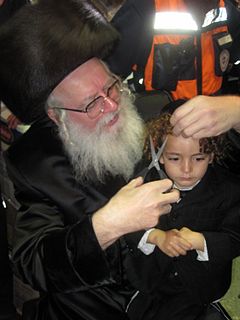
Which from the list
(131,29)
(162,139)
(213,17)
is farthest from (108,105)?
(213,17)

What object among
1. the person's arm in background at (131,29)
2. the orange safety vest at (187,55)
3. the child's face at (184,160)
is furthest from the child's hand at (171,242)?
the orange safety vest at (187,55)

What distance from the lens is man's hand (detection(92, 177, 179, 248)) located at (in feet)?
4.36

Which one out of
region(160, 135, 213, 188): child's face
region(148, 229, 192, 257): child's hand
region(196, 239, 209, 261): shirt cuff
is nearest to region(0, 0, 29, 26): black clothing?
region(160, 135, 213, 188): child's face

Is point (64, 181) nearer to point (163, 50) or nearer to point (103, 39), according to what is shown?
point (103, 39)

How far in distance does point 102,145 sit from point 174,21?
119cm

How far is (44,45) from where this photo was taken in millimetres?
1503

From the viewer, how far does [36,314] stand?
1.78 m

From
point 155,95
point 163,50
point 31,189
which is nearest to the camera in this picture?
point 31,189

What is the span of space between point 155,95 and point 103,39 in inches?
19.0

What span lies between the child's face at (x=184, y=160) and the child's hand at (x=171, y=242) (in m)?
0.23

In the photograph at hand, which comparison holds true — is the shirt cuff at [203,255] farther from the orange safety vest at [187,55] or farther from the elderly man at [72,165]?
the orange safety vest at [187,55]

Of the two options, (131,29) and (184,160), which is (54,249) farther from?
(131,29)

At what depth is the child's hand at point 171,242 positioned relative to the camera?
159 centimetres

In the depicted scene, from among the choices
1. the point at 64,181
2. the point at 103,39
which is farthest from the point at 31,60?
the point at 64,181
